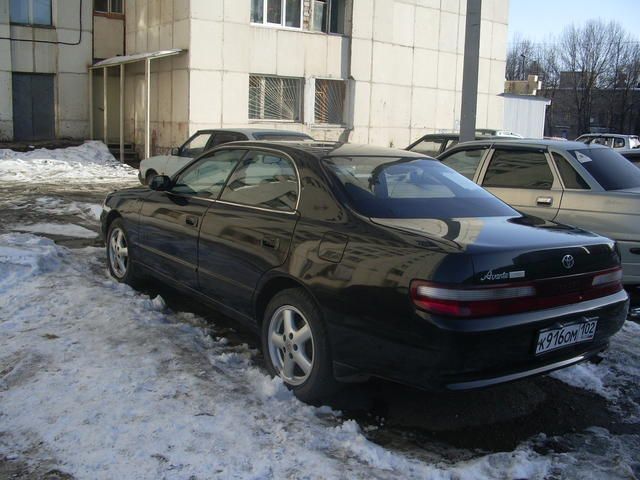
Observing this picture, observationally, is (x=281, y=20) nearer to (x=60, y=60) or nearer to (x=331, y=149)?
(x=60, y=60)

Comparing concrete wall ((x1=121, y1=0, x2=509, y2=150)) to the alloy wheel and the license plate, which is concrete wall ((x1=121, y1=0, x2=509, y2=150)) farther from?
the license plate

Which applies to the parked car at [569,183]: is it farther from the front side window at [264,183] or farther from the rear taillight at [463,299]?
Answer: the rear taillight at [463,299]

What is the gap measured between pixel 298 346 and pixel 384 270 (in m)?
0.84

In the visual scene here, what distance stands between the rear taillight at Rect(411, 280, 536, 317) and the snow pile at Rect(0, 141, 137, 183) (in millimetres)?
14635

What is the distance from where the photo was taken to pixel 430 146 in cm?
1495

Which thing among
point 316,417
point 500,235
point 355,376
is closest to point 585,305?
point 500,235

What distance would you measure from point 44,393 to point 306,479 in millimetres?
1686

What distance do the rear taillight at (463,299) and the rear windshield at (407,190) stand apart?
2.48 ft

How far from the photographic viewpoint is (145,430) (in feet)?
11.3

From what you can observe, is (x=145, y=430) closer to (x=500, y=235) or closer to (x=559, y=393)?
(x=500, y=235)

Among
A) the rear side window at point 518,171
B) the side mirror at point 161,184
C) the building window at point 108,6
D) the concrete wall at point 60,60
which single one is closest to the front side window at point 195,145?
the rear side window at point 518,171

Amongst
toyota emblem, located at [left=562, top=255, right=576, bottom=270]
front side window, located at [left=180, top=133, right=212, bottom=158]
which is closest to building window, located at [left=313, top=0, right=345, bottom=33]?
front side window, located at [left=180, top=133, right=212, bottom=158]

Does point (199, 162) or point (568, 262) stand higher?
point (199, 162)

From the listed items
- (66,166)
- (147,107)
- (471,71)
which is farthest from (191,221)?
(66,166)
